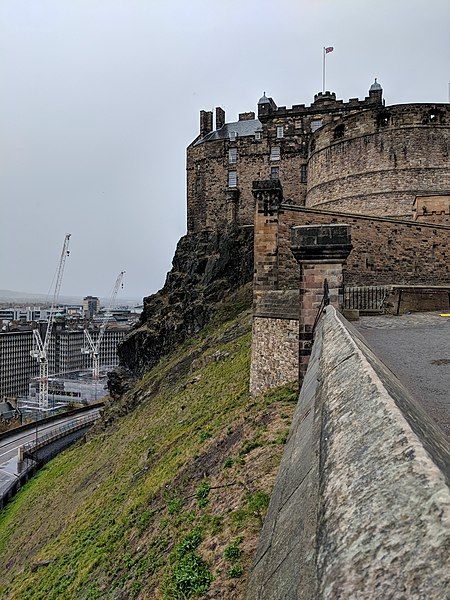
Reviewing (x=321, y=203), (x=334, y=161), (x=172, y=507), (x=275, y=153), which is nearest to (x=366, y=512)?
(x=172, y=507)

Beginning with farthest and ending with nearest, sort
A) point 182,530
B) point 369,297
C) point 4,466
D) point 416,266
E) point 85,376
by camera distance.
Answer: point 85,376 → point 4,466 → point 416,266 → point 369,297 → point 182,530

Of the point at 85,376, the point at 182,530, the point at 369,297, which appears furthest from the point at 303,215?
the point at 85,376

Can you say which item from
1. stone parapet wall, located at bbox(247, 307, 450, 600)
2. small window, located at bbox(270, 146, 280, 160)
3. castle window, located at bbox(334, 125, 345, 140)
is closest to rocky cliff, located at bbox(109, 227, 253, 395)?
small window, located at bbox(270, 146, 280, 160)

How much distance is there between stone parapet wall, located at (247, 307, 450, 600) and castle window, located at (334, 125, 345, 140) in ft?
78.5

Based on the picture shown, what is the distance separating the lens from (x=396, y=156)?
72.2 ft

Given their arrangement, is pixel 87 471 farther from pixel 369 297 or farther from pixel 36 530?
pixel 369 297

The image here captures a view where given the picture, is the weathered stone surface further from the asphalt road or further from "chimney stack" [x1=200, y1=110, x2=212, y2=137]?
"chimney stack" [x1=200, y1=110, x2=212, y2=137]

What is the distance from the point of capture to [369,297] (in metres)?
13.0

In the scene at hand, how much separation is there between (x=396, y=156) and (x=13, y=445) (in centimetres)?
3856

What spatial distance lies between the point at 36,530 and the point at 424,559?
58.6 feet

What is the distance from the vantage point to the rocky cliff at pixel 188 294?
2906 centimetres

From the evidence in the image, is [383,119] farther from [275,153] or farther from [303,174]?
[275,153]

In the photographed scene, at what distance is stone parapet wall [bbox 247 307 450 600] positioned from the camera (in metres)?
0.86

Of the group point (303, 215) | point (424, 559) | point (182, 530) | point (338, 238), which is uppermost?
point (303, 215)
